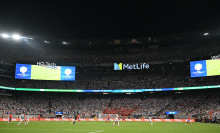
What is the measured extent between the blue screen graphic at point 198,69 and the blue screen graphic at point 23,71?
52.7 meters

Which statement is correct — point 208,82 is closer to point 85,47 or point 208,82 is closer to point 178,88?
point 178,88

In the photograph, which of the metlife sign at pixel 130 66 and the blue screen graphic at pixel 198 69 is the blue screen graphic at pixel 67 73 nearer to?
the metlife sign at pixel 130 66

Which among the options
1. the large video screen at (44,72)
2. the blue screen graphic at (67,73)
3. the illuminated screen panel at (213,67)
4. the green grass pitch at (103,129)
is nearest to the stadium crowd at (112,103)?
the illuminated screen panel at (213,67)

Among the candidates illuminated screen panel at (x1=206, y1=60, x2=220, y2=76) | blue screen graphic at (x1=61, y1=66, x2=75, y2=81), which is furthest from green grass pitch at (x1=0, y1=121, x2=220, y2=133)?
blue screen graphic at (x1=61, y1=66, x2=75, y2=81)

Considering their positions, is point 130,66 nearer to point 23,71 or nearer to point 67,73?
point 67,73

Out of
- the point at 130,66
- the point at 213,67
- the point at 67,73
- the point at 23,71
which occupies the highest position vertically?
the point at 130,66

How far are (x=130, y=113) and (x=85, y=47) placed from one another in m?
35.4

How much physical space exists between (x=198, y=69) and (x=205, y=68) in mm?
2041

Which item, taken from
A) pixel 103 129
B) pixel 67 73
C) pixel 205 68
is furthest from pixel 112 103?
pixel 103 129


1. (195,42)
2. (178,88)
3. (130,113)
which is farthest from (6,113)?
(195,42)

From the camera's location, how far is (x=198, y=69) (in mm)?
64438

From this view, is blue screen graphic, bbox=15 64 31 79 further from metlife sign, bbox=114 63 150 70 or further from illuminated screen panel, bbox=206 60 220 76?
illuminated screen panel, bbox=206 60 220 76

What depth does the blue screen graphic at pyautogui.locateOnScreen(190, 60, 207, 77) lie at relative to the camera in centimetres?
6346

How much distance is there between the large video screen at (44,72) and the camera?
70.0 m
